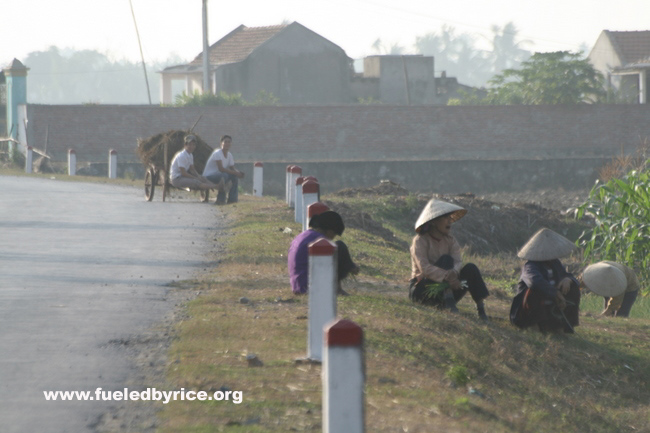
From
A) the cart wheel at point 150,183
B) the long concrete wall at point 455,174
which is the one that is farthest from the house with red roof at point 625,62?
the cart wheel at point 150,183

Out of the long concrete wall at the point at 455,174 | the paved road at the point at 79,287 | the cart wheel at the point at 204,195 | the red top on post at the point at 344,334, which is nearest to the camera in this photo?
the red top on post at the point at 344,334

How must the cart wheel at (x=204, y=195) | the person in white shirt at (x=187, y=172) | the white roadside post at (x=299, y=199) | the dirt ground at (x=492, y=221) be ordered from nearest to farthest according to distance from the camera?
the white roadside post at (x=299, y=199) → the person in white shirt at (x=187, y=172) → the cart wheel at (x=204, y=195) → the dirt ground at (x=492, y=221)

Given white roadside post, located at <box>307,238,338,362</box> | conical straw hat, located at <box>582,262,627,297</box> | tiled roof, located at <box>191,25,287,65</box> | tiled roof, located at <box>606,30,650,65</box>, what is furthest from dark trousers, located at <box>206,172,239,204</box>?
tiled roof, located at <box>606,30,650,65</box>

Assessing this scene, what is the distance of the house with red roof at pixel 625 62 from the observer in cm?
5025

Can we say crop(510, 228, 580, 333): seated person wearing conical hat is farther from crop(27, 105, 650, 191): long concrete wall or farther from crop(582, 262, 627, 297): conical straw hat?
crop(27, 105, 650, 191): long concrete wall

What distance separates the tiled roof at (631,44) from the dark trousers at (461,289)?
4862 cm

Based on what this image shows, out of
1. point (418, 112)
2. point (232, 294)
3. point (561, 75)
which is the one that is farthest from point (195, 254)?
point (561, 75)

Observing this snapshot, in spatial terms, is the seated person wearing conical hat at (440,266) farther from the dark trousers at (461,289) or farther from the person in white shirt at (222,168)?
the person in white shirt at (222,168)

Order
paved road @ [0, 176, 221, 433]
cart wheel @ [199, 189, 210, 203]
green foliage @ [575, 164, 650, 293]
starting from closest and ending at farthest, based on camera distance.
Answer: paved road @ [0, 176, 221, 433] < green foliage @ [575, 164, 650, 293] < cart wheel @ [199, 189, 210, 203]

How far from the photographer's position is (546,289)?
9000 millimetres

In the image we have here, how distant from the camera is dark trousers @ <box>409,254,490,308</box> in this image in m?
9.09

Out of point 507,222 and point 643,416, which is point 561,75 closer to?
point 507,222

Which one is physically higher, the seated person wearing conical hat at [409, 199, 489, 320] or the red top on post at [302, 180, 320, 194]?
the red top on post at [302, 180, 320, 194]

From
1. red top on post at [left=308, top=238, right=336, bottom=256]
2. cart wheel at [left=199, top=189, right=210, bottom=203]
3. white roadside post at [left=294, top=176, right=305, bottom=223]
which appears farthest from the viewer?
cart wheel at [left=199, top=189, right=210, bottom=203]
